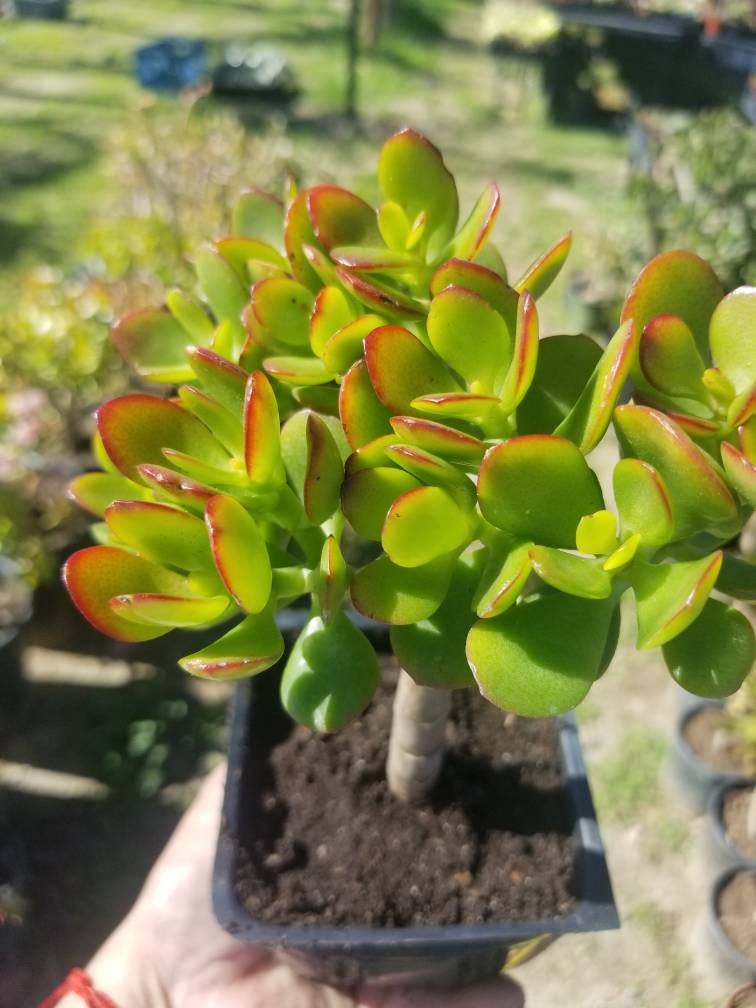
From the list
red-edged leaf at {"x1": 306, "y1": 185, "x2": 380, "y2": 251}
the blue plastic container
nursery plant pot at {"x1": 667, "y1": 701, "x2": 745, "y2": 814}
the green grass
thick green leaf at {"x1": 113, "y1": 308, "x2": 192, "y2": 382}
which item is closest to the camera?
red-edged leaf at {"x1": 306, "y1": 185, "x2": 380, "y2": 251}

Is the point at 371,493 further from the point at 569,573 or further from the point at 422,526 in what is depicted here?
the point at 569,573

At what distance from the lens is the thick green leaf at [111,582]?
716 millimetres

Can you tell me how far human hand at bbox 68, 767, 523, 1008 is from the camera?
121 centimetres

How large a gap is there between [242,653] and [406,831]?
0.56 meters

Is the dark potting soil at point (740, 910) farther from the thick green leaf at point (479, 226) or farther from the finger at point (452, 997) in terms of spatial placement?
the thick green leaf at point (479, 226)

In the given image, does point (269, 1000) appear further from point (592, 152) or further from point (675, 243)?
point (592, 152)

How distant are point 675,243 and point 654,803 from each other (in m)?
2.53

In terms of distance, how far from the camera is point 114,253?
303 cm

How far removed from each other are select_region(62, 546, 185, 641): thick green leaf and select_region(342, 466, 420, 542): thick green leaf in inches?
6.9

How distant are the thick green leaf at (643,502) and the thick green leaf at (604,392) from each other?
0.03 metres

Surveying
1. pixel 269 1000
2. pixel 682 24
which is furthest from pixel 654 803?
pixel 682 24

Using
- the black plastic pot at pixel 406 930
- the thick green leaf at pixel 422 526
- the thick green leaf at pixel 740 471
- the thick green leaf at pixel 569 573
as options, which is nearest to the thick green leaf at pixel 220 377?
the thick green leaf at pixel 422 526

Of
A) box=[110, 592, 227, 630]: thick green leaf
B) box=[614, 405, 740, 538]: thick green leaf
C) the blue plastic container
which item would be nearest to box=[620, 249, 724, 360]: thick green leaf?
box=[614, 405, 740, 538]: thick green leaf

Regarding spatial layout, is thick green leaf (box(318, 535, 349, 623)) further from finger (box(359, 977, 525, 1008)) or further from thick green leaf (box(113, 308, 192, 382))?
finger (box(359, 977, 525, 1008))
